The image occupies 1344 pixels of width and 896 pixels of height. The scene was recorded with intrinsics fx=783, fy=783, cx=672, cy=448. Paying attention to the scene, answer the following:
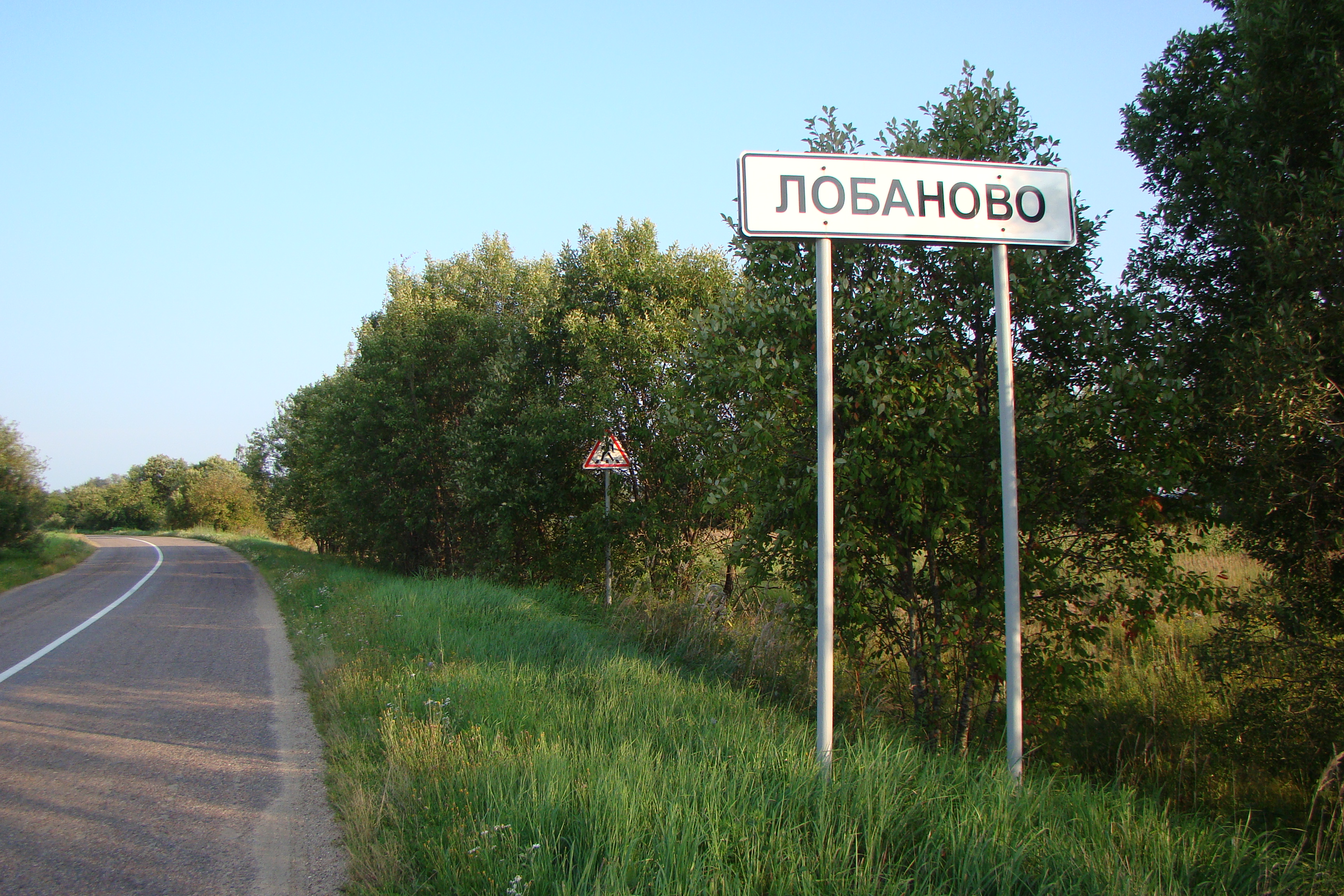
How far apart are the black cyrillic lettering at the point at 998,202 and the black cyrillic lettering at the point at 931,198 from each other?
0.23 meters

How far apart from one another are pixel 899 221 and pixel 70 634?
13011 millimetres

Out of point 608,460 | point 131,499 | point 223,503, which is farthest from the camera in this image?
point 131,499

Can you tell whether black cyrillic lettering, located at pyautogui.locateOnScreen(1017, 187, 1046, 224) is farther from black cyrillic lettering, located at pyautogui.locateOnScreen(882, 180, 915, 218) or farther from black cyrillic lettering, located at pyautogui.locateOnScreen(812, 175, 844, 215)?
black cyrillic lettering, located at pyautogui.locateOnScreen(812, 175, 844, 215)

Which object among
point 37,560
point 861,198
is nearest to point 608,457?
point 861,198

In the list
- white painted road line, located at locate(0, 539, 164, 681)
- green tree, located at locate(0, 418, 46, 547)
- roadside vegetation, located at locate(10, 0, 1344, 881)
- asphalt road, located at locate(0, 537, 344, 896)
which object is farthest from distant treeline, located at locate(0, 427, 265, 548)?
roadside vegetation, located at locate(10, 0, 1344, 881)

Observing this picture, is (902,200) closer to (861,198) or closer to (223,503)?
(861,198)

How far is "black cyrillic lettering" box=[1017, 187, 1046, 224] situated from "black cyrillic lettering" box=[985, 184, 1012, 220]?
0.16 feet

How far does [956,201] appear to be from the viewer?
3.83 meters

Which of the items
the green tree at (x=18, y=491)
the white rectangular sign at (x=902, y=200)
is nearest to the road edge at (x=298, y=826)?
the white rectangular sign at (x=902, y=200)

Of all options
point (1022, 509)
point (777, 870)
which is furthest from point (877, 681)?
point (777, 870)

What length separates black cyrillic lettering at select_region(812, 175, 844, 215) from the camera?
3.69m

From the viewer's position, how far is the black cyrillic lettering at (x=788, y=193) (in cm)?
365

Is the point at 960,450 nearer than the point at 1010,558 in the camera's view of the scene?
No

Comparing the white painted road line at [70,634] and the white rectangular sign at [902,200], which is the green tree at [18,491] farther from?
the white rectangular sign at [902,200]
